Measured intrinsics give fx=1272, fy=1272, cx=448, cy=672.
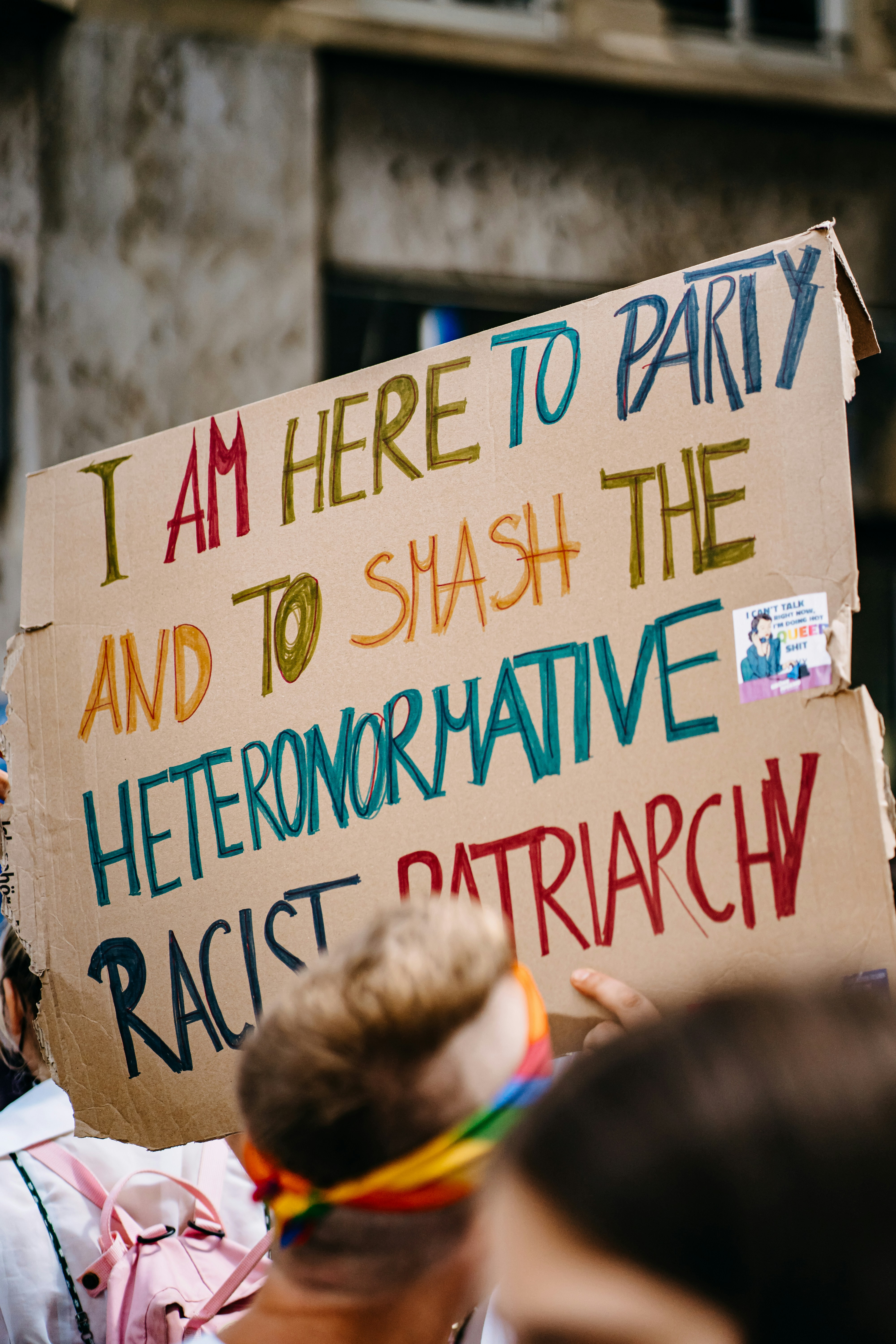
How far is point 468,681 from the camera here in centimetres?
154

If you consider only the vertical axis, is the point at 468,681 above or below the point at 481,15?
below

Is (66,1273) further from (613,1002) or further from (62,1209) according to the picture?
(613,1002)

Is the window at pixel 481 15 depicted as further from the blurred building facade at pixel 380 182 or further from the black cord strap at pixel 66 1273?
the black cord strap at pixel 66 1273

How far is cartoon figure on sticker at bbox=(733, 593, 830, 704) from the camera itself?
1329mm

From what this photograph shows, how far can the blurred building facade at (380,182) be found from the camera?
4.75 m

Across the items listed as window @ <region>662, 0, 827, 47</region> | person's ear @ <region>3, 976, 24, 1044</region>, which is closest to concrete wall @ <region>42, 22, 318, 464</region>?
window @ <region>662, 0, 827, 47</region>

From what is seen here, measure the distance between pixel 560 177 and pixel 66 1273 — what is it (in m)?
4.57

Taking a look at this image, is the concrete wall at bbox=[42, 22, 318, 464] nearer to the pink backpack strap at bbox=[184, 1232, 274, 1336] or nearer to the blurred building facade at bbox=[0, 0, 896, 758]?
the blurred building facade at bbox=[0, 0, 896, 758]

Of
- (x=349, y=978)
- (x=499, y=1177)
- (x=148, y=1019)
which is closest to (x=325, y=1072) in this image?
(x=349, y=978)

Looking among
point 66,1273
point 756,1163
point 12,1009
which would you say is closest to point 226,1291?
point 66,1273

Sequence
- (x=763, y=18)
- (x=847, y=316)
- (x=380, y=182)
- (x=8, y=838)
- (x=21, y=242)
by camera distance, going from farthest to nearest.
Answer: (x=763, y=18) < (x=380, y=182) < (x=21, y=242) < (x=8, y=838) < (x=847, y=316)

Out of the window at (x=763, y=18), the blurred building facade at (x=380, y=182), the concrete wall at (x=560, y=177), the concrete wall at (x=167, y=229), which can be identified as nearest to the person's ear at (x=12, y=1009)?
the blurred building facade at (x=380, y=182)

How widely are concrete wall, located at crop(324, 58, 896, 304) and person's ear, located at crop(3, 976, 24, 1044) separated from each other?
373 centimetres

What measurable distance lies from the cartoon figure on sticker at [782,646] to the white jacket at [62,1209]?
986 millimetres
